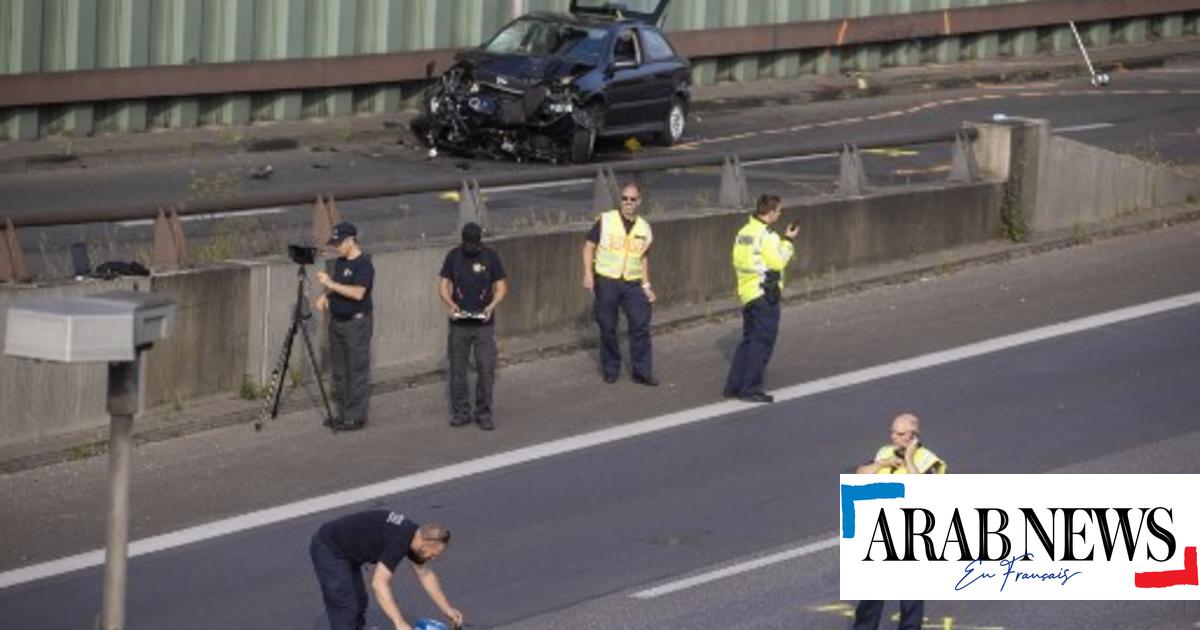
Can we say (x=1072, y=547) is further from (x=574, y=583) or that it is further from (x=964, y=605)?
(x=574, y=583)

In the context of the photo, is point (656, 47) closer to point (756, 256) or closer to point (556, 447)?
point (756, 256)

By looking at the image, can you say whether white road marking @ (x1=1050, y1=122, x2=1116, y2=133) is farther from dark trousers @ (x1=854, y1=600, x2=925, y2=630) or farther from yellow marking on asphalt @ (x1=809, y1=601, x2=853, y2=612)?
dark trousers @ (x1=854, y1=600, x2=925, y2=630)

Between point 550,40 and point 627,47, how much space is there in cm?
111

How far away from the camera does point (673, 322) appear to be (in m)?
24.7

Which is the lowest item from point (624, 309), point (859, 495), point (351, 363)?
point (351, 363)

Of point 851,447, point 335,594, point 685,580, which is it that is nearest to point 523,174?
point 851,447

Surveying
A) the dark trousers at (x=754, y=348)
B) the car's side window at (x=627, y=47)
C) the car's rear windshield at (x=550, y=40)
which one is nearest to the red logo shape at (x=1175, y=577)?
the dark trousers at (x=754, y=348)

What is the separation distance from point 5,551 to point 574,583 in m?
3.71

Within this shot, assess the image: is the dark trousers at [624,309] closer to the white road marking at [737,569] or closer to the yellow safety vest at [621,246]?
the yellow safety vest at [621,246]

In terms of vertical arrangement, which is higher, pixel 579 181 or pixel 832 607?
pixel 579 181

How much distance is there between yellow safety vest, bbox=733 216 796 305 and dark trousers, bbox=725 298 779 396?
0.40ft

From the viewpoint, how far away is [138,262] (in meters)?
20.7

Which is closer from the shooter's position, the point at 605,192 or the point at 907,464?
the point at 907,464

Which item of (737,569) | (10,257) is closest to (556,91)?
(10,257)
